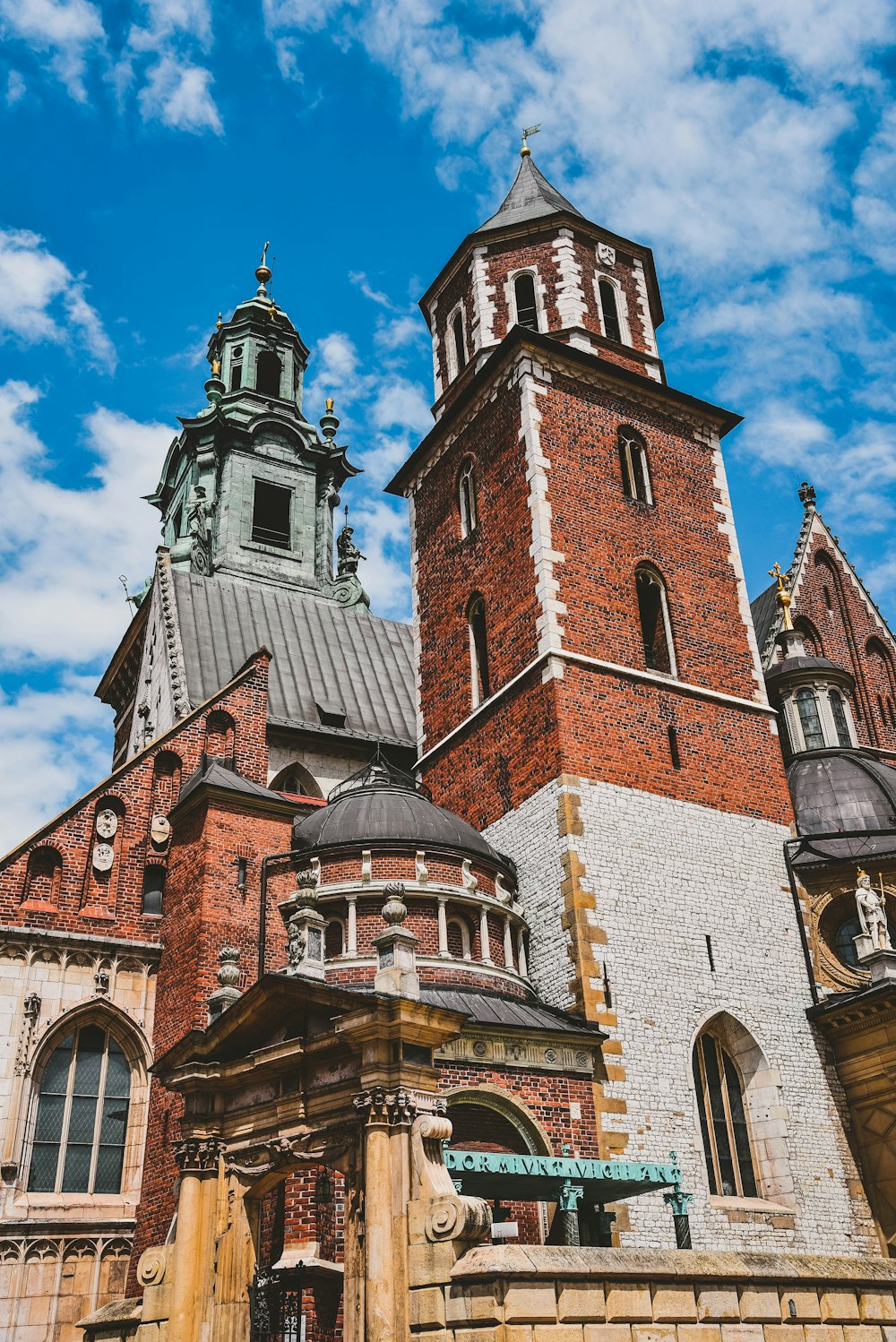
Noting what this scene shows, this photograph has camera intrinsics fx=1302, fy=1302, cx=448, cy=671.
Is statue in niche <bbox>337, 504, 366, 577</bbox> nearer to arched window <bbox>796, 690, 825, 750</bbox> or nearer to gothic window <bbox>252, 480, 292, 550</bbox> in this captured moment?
gothic window <bbox>252, 480, 292, 550</bbox>

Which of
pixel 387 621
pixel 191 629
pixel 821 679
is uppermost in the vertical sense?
pixel 387 621

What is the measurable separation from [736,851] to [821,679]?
18.6 feet

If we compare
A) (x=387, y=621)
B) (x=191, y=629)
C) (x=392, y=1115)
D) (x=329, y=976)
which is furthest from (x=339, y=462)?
(x=392, y=1115)

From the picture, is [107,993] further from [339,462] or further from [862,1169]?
[339,462]

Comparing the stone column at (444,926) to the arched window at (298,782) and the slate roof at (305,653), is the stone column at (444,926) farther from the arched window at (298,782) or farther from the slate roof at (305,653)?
the slate roof at (305,653)

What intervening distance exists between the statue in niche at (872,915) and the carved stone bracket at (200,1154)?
10550mm

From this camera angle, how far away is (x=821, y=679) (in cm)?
2461

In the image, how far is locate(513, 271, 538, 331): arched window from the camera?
25.2 m

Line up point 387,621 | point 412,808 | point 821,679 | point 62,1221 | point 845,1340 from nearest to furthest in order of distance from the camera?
point 845,1340 < point 62,1221 < point 412,808 < point 821,679 < point 387,621

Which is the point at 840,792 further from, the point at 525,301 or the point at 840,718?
the point at 525,301

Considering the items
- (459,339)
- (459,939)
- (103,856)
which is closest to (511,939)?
(459,939)

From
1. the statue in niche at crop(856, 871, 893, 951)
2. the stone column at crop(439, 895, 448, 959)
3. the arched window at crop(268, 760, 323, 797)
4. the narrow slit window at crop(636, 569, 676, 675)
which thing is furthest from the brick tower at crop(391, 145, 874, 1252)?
the arched window at crop(268, 760, 323, 797)

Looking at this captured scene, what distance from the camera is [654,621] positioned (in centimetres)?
2230

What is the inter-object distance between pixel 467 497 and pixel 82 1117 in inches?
511
